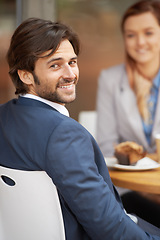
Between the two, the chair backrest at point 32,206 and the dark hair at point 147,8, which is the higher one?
the dark hair at point 147,8

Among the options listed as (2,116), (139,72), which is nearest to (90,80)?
(139,72)

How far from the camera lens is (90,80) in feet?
19.5

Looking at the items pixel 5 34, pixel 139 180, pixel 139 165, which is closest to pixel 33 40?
pixel 139 180

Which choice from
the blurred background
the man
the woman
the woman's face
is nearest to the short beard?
the man

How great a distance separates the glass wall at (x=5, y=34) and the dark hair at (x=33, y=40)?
4110 millimetres

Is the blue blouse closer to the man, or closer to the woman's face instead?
Answer: the woman's face

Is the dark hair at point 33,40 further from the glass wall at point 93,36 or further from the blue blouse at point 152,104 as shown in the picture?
the glass wall at point 93,36

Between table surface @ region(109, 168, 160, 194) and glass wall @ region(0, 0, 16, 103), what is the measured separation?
12.7ft

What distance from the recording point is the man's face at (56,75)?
5.12 feet

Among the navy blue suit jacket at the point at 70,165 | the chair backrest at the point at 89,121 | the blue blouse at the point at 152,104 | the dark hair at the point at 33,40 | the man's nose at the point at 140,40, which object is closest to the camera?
the navy blue suit jacket at the point at 70,165

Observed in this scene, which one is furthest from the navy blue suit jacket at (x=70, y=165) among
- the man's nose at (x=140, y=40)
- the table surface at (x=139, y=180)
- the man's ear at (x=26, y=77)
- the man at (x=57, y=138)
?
the man's nose at (x=140, y=40)

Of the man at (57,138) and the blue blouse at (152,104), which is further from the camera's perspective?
the blue blouse at (152,104)

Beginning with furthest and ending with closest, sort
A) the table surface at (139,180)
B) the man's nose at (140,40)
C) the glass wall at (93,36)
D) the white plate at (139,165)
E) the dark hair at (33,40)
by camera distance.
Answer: the glass wall at (93,36) → the man's nose at (140,40) → the white plate at (139,165) → the table surface at (139,180) → the dark hair at (33,40)

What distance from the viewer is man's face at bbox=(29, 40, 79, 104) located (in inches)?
61.5
